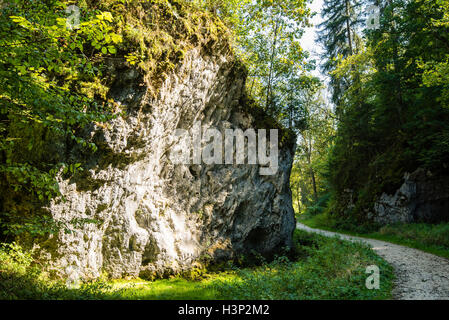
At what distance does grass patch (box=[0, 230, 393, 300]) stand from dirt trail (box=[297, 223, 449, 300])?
0.40 meters

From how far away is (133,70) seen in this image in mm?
7680

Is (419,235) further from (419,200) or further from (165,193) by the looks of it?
(165,193)

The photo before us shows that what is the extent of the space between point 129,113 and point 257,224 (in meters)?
7.88

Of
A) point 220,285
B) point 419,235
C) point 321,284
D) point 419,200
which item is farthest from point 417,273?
point 419,200

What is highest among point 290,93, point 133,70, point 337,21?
point 337,21

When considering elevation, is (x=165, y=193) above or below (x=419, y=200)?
above

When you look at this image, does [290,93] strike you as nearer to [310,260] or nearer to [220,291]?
[310,260]

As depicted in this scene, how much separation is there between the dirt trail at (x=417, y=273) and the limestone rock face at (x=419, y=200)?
489 centimetres

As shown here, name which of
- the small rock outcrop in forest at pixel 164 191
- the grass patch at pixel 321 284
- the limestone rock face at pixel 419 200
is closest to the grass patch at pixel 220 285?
the grass patch at pixel 321 284

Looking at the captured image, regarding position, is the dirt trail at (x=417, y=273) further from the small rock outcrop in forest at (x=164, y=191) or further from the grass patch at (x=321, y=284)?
the small rock outcrop in forest at (x=164, y=191)

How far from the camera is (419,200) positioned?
16.4 metres

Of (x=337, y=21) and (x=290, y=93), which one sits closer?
(x=290, y=93)

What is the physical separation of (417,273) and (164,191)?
903 cm
